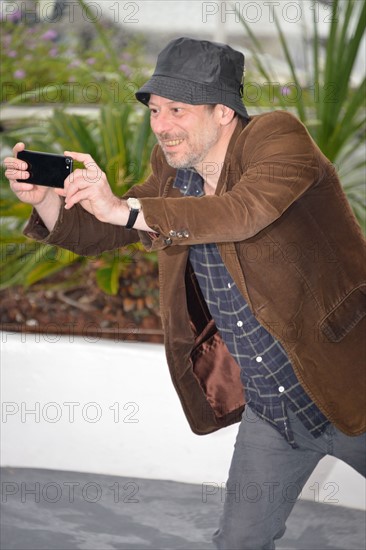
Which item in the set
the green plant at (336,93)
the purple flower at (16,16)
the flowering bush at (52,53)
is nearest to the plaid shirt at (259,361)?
the green plant at (336,93)

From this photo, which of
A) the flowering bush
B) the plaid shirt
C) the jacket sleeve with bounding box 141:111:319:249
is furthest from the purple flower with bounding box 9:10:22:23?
the jacket sleeve with bounding box 141:111:319:249

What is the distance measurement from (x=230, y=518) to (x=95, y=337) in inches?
51.9

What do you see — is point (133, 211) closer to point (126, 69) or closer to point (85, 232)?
point (85, 232)

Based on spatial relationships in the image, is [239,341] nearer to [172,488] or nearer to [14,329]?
[172,488]

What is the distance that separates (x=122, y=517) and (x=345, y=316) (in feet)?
4.15

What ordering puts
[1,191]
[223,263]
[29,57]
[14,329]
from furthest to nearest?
[29,57]
[1,191]
[14,329]
[223,263]

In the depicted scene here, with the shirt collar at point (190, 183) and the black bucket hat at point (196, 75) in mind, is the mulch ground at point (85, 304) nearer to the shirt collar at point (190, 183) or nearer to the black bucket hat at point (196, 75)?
the shirt collar at point (190, 183)

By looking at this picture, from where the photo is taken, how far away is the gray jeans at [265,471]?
1841 mm

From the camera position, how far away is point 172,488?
3.00 meters

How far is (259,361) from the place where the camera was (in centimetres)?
186

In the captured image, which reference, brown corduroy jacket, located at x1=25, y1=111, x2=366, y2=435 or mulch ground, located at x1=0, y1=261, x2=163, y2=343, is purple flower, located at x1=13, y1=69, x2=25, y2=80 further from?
brown corduroy jacket, located at x1=25, y1=111, x2=366, y2=435

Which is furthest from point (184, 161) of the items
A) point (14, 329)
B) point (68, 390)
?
point (14, 329)

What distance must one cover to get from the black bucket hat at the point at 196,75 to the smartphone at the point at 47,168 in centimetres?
22

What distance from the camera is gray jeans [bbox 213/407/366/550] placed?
6.04 feet
